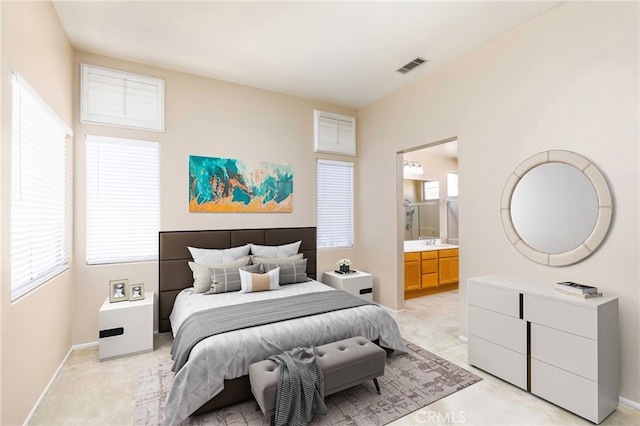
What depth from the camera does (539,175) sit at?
110 inches

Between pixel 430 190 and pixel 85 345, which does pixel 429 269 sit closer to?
pixel 430 190

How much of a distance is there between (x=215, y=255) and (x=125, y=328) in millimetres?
1102

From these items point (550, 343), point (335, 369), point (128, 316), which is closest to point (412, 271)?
point (550, 343)

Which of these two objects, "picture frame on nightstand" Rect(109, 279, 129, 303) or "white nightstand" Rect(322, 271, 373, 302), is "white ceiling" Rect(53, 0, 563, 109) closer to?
"picture frame on nightstand" Rect(109, 279, 129, 303)

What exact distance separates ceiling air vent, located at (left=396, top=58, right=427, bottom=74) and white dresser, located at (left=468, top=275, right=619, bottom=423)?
2444 mm

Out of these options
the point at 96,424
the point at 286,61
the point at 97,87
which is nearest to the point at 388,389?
the point at 96,424

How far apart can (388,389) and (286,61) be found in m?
3.39

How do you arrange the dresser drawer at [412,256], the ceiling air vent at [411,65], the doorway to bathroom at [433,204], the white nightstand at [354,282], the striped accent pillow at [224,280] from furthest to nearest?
the doorway to bathroom at [433,204]
the dresser drawer at [412,256]
the white nightstand at [354,282]
the ceiling air vent at [411,65]
the striped accent pillow at [224,280]

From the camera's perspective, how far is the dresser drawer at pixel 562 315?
210 centimetres

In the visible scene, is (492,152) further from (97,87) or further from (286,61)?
(97,87)

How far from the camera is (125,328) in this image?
3059 mm

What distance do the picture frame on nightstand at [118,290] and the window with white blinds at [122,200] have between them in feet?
1.00

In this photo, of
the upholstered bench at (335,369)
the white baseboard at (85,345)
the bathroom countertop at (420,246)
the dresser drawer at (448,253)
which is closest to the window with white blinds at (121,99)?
the white baseboard at (85,345)

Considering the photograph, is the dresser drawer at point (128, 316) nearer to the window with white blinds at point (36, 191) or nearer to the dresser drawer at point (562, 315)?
the window with white blinds at point (36, 191)
